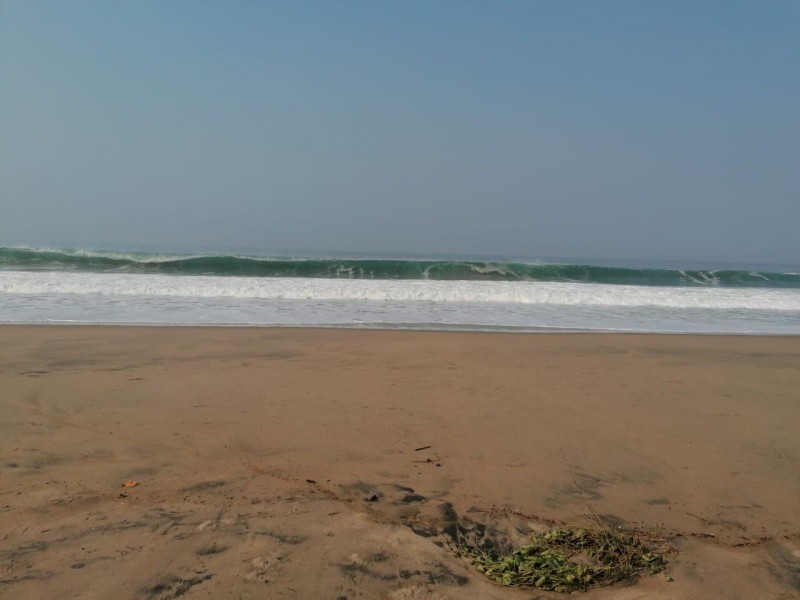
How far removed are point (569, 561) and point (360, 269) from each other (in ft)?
76.1

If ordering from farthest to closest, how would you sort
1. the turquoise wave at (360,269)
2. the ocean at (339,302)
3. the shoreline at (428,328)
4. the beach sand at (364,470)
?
the turquoise wave at (360,269) < the ocean at (339,302) < the shoreline at (428,328) < the beach sand at (364,470)

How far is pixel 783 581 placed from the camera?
7.43ft

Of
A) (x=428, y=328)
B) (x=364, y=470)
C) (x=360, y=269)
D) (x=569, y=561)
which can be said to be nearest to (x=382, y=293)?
(x=428, y=328)

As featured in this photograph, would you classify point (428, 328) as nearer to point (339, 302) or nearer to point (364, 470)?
point (339, 302)

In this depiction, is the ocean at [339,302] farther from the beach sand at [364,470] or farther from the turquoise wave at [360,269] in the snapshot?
the beach sand at [364,470]

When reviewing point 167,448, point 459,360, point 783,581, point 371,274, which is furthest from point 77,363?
point 371,274

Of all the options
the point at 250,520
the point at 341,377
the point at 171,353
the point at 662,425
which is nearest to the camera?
the point at 250,520

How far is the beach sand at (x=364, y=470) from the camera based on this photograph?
7.10 feet

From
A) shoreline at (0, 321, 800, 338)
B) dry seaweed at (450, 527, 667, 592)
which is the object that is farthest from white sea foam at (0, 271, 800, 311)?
dry seaweed at (450, 527, 667, 592)

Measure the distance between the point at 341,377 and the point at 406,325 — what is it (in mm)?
4546

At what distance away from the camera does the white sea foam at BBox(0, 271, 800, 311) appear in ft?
49.6

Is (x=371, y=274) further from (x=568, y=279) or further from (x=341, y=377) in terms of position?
(x=341, y=377)

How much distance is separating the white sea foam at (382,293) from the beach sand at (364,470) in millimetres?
8922

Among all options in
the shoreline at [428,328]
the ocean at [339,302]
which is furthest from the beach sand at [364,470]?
the ocean at [339,302]
